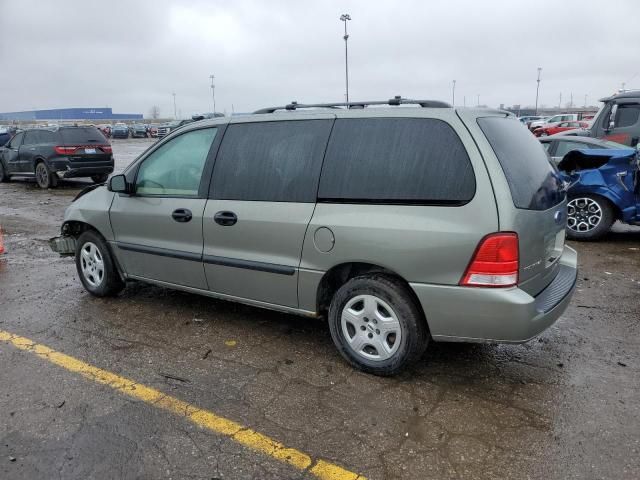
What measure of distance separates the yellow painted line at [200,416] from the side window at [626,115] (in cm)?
981

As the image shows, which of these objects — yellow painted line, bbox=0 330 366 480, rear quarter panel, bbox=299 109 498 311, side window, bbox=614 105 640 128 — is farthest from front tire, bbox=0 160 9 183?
side window, bbox=614 105 640 128

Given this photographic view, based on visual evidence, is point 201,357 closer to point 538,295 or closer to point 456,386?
point 456,386

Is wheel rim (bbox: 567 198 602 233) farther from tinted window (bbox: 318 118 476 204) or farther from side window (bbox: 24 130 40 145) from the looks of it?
side window (bbox: 24 130 40 145)

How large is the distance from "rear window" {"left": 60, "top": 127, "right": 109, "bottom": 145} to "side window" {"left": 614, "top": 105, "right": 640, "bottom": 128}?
497 inches

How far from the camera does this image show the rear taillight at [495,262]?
296 centimetres

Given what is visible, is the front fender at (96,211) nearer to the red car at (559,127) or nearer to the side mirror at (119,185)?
the side mirror at (119,185)

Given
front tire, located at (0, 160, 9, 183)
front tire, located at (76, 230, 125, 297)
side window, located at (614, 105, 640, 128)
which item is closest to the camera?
front tire, located at (76, 230, 125, 297)

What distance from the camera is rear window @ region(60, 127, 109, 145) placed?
14.3m

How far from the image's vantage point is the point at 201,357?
3842 millimetres

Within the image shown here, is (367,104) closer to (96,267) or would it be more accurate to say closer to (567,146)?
(96,267)

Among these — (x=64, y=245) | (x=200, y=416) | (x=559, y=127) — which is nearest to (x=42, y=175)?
(x=64, y=245)

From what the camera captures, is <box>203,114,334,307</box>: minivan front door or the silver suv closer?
the silver suv

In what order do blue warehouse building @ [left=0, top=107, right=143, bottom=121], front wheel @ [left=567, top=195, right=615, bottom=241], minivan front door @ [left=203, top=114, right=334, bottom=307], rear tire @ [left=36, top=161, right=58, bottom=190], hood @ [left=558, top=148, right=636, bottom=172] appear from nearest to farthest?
minivan front door @ [left=203, top=114, right=334, bottom=307] → hood @ [left=558, top=148, right=636, bottom=172] → front wheel @ [left=567, top=195, right=615, bottom=241] → rear tire @ [left=36, top=161, right=58, bottom=190] → blue warehouse building @ [left=0, top=107, right=143, bottom=121]

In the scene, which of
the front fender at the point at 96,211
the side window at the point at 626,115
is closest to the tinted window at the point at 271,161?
the front fender at the point at 96,211
